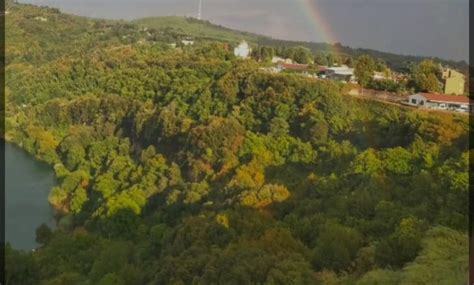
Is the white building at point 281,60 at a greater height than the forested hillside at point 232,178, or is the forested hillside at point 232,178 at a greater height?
the white building at point 281,60

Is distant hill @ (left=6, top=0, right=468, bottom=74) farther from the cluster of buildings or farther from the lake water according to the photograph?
Answer: the lake water

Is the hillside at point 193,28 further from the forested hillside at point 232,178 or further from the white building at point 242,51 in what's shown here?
the forested hillside at point 232,178

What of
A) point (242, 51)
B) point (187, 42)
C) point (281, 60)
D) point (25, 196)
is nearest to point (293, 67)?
point (281, 60)

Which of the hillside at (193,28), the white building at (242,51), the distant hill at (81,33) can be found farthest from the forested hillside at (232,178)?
the hillside at (193,28)

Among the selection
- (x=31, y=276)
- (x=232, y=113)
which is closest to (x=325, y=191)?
(x=31, y=276)

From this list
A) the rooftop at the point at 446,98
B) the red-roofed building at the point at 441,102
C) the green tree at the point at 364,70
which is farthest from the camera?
the green tree at the point at 364,70

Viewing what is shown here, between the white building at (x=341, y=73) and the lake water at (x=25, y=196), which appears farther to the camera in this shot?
the white building at (x=341, y=73)

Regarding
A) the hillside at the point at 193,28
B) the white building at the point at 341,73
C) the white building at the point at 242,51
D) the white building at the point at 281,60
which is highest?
the hillside at the point at 193,28
